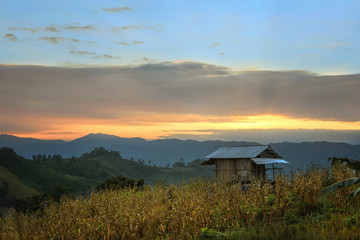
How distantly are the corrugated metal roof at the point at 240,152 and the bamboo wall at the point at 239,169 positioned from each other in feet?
1.95

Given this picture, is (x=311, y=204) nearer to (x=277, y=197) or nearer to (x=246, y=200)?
(x=277, y=197)

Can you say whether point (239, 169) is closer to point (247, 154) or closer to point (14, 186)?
point (247, 154)

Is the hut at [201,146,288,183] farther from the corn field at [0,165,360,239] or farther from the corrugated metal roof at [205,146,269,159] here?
the corn field at [0,165,360,239]

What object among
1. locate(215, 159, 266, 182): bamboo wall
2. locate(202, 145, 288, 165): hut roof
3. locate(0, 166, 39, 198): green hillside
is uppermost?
locate(202, 145, 288, 165): hut roof

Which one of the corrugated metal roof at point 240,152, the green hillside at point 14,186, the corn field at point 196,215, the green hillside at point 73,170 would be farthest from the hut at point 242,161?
the green hillside at point 14,186

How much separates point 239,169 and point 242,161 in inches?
32.0

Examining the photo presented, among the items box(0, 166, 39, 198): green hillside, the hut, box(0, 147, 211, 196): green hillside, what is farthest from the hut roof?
box(0, 166, 39, 198): green hillside

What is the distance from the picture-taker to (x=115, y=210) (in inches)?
550

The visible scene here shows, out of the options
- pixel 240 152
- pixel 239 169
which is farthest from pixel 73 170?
pixel 239 169

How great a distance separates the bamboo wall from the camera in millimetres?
34906

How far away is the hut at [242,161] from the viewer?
3480 centimetres

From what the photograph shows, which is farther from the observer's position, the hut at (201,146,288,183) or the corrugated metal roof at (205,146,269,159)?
the corrugated metal roof at (205,146,269,159)

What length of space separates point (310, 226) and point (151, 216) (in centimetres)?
532

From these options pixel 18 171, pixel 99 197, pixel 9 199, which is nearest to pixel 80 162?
pixel 18 171
